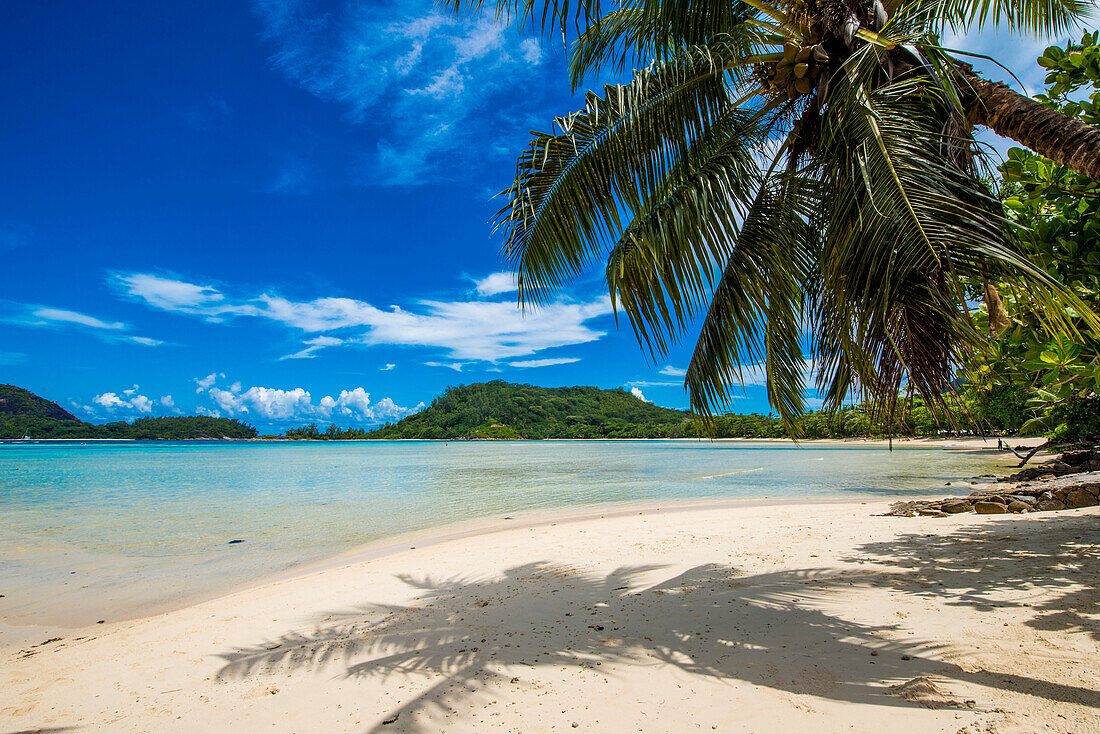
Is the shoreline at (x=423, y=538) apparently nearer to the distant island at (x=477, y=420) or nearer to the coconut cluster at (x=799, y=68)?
the coconut cluster at (x=799, y=68)

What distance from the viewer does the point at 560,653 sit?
3199 millimetres

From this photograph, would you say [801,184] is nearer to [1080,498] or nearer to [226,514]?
[1080,498]

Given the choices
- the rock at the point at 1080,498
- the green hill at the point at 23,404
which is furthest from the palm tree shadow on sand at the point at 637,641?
the green hill at the point at 23,404

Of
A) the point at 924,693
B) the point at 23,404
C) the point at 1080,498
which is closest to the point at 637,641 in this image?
the point at 924,693

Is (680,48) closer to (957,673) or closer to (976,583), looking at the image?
(957,673)

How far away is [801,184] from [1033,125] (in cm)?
142

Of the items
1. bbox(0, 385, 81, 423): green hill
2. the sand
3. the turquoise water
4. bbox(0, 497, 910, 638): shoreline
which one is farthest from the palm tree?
bbox(0, 385, 81, 423): green hill

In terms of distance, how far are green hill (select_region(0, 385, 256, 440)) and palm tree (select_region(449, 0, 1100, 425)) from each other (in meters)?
132

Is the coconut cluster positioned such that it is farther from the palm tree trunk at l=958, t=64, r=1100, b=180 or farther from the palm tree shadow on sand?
the palm tree shadow on sand

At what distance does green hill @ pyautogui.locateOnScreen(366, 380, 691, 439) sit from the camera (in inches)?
→ 4107

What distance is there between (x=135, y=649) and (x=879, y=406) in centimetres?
615

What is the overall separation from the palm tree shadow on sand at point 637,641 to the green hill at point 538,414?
3722 inches

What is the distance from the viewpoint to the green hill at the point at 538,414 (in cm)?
10431

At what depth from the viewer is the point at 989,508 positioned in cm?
778
